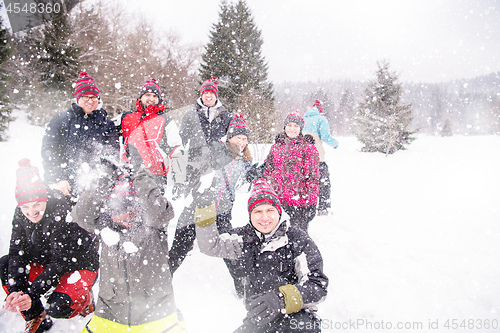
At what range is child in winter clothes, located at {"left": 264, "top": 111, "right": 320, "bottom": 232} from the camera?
3.14 meters

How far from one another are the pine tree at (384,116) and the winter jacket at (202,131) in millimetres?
13543

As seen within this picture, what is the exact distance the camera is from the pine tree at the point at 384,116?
14.5 meters

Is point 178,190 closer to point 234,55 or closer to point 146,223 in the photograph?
point 146,223

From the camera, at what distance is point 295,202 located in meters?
3.12

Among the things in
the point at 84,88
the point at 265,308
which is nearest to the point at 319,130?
the point at 265,308

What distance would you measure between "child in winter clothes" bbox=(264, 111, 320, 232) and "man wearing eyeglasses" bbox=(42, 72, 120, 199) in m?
1.94

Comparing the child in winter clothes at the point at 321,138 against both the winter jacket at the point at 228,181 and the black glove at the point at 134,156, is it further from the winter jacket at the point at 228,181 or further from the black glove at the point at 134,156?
the black glove at the point at 134,156

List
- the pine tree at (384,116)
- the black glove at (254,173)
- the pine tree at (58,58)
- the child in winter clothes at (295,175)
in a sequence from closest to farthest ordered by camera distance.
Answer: the black glove at (254,173), the child in winter clothes at (295,175), the pine tree at (58,58), the pine tree at (384,116)

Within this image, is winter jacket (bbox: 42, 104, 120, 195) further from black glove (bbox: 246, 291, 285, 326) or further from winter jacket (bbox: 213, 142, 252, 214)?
black glove (bbox: 246, 291, 285, 326)

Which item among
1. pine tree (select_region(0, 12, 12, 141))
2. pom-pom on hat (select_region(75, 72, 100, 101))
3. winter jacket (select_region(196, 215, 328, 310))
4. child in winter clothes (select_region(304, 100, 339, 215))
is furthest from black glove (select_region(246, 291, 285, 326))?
pine tree (select_region(0, 12, 12, 141))

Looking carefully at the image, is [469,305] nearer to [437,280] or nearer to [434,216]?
[437,280]

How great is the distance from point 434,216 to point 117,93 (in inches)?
797

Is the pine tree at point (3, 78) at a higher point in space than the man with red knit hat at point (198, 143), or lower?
higher

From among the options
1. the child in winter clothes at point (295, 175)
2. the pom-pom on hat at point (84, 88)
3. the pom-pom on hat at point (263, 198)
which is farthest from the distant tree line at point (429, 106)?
the pom-pom on hat at point (263, 198)
